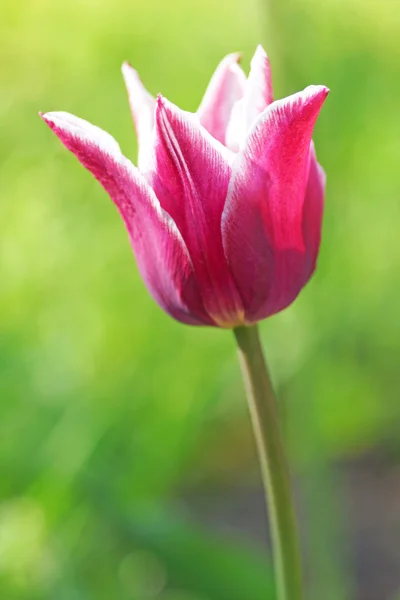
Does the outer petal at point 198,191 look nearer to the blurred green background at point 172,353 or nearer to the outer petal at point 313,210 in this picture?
the outer petal at point 313,210

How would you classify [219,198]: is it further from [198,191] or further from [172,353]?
[172,353]

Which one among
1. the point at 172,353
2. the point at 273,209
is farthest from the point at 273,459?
the point at 172,353

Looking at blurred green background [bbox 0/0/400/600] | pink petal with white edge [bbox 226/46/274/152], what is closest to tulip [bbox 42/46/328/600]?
pink petal with white edge [bbox 226/46/274/152]

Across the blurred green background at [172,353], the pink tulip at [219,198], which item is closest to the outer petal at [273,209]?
the pink tulip at [219,198]

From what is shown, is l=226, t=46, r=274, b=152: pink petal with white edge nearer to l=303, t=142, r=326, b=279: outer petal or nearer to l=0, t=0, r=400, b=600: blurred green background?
l=303, t=142, r=326, b=279: outer petal

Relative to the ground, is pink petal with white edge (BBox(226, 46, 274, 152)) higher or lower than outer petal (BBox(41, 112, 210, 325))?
higher

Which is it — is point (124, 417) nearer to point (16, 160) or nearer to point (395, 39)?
point (16, 160)
